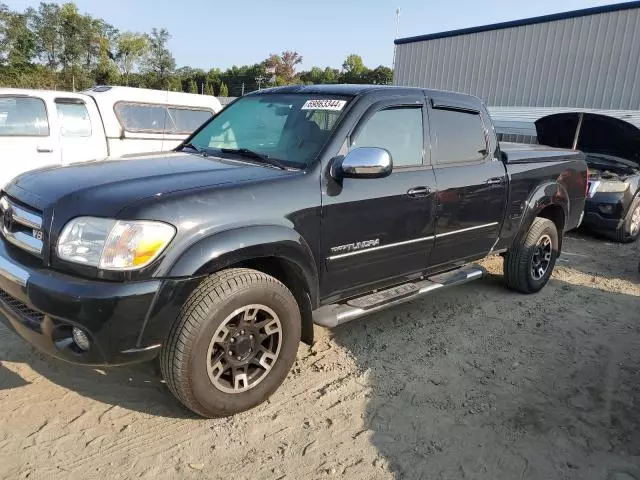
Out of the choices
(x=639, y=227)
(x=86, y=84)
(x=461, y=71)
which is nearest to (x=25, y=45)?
(x=86, y=84)

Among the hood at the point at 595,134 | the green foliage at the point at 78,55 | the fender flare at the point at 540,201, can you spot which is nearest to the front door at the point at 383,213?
the fender flare at the point at 540,201

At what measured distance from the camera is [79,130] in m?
7.49

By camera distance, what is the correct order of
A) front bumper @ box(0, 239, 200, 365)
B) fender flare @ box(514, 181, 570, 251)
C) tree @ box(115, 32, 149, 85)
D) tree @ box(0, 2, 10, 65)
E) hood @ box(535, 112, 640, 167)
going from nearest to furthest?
front bumper @ box(0, 239, 200, 365), fender flare @ box(514, 181, 570, 251), hood @ box(535, 112, 640, 167), tree @ box(0, 2, 10, 65), tree @ box(115, 32, 149, 85)

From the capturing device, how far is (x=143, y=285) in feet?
7.90

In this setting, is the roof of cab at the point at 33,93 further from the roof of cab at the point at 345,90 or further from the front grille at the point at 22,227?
the front grille at the point at 22,227

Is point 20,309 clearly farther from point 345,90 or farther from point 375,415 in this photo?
point 345,90

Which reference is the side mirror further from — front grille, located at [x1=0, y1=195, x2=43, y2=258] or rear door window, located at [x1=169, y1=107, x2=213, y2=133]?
rear door window, located at [x1=169, y1=107, x2=213, y2=133]

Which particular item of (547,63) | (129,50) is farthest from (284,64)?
(547,63)

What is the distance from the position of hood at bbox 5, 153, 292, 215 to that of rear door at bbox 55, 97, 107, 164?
4.51 meters

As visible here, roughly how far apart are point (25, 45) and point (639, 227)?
46698mm

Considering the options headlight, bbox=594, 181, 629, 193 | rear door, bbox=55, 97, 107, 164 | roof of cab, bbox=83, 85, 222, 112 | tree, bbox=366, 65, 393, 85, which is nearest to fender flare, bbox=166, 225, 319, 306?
rear door, bbox=55, 97, 107, 164

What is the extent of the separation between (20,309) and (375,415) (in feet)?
6.64

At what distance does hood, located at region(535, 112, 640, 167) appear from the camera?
312 inches

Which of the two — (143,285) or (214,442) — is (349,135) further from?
(214,442)
